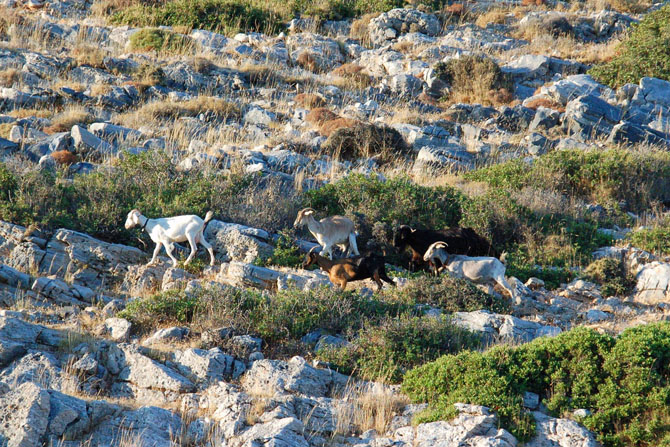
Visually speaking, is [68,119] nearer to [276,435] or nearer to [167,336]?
[167,336]

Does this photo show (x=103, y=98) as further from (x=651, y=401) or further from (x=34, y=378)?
(x=651, y=401)

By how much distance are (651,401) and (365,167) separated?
38.9 feet

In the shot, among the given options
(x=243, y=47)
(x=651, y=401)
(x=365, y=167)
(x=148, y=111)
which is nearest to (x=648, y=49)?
(x=365, y=167)

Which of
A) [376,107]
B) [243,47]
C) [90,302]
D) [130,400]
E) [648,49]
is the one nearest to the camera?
[130,400]

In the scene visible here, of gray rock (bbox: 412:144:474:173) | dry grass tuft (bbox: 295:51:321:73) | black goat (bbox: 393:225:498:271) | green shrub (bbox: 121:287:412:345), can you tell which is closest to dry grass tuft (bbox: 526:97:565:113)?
gray rock (bbox: 412:144:474:173)

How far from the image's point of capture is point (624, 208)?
57.6ft

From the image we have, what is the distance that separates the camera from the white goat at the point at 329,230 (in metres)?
13.5

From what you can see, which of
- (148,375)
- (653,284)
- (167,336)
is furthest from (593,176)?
(148,375)

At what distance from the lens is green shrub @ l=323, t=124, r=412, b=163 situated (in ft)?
64.4

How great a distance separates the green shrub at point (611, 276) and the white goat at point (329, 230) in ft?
14.2

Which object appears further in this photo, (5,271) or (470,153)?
(470,153)

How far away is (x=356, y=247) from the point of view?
1374cm

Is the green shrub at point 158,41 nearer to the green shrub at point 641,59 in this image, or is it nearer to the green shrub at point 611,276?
the green shrub at point 641,59

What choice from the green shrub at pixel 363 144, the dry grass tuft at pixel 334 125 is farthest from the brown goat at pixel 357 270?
the dry grass tuft at pixel 334 125
